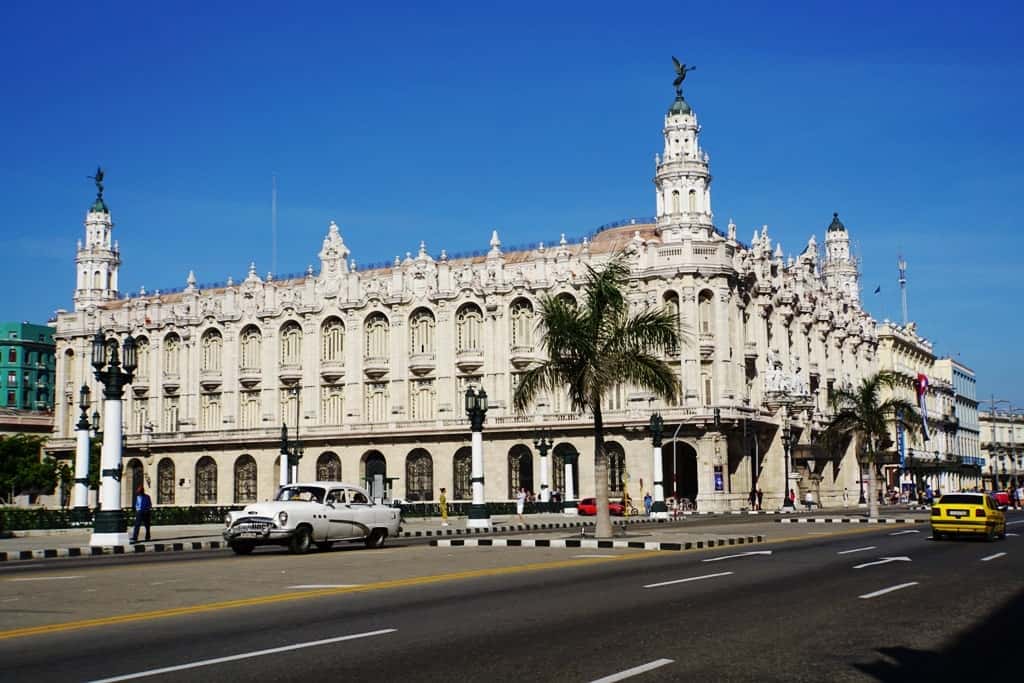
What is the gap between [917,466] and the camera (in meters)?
90.8

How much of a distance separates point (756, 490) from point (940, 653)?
64.4m

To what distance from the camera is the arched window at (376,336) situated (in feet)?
269

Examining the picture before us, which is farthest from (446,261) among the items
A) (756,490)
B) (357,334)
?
(756,490)

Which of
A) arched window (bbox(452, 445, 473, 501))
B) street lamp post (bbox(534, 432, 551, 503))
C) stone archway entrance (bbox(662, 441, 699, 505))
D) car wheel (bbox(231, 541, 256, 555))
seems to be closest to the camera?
car wheel (bbox(231, 541, 256, 555))

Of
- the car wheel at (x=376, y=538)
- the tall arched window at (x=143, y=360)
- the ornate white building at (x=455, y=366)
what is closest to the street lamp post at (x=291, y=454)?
the ornate white building at (x=455, y=366)

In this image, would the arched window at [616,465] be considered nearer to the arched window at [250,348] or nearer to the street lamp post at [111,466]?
the arched window at [250,348]

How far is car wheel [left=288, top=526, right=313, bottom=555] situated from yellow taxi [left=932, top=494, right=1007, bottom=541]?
622 inches

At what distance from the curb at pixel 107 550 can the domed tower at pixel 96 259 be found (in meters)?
67.7

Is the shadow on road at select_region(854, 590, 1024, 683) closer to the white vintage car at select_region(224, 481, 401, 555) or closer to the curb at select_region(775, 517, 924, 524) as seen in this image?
the white vintage car at select_region(224, 481, 401, 555)

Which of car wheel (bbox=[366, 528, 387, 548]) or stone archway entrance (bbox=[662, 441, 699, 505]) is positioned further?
stone archway entrance (bbox=[662, 441, 699, 505])

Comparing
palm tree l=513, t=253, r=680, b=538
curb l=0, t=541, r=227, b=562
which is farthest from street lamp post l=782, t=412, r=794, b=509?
curb l=0, t=541, r=227, b=562

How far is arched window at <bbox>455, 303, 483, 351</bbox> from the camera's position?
257 ft

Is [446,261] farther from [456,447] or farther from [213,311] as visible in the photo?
[213,311]

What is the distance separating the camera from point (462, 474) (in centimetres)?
7694
